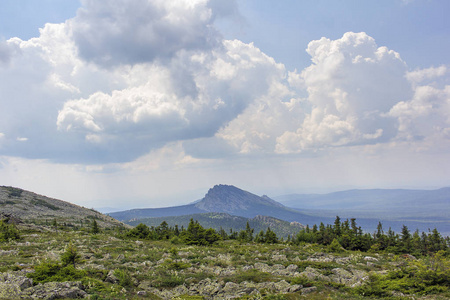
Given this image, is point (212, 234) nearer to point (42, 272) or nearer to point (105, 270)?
point (105, 270)

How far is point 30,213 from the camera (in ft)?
413

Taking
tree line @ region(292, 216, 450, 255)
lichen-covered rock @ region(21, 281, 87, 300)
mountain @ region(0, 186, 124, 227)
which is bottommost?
tree line @ region(292, 216, 450, 255)

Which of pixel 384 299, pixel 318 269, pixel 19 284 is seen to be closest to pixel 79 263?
pixel 19 284

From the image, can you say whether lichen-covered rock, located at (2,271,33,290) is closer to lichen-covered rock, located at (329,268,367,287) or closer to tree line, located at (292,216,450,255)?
lichen-covered rock, located at (329,268,367,287)

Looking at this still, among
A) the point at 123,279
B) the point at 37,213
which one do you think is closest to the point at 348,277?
the point at 123,279

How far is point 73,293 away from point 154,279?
378 inches

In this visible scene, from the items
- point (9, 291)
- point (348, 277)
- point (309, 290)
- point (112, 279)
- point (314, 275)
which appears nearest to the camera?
point (9, 291)

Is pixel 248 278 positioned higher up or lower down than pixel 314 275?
higher up

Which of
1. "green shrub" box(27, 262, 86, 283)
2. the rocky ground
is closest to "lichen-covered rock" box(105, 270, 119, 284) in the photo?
the rocky ground

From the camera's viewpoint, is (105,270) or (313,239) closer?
(105,270)

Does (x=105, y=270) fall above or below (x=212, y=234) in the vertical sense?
above

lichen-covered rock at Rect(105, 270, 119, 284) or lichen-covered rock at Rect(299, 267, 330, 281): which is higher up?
lichen-covered rock at Rect(105, 270, 119, 284)

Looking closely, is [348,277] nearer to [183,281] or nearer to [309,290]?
[309,290]

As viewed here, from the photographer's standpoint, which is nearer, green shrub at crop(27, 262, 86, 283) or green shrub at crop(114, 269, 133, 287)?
green shrub at crop(27, 262, 86, 283)
